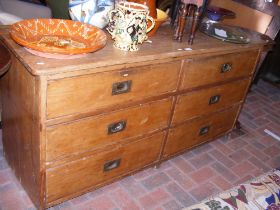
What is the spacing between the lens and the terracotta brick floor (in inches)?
77.0

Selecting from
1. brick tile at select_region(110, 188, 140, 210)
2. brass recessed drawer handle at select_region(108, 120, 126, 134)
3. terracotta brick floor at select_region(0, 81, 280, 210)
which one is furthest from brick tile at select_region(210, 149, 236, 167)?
brass recessed drawer handle at select_region(108, 120, 126, 134)

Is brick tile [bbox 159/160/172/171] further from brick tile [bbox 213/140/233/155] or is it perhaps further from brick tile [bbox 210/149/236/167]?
brick tile [bbox 213/140/233/155]

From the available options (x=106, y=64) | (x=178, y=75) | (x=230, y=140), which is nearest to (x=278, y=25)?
(x=230, y=140)

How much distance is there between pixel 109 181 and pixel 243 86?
1376 mm

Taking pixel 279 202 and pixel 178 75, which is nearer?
pixel 178 75

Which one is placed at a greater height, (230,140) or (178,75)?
(178,75)

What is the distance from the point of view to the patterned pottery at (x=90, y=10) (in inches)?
63.3

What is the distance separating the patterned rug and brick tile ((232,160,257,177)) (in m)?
0.10

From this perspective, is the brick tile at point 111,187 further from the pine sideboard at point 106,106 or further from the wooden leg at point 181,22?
the wooden leg at point 181,22

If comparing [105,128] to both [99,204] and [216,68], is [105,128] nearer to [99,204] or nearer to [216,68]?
[99,204]

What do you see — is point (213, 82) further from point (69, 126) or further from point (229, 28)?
point (69, 126)

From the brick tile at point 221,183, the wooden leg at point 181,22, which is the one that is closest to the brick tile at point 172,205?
the brick tile at point 221,183

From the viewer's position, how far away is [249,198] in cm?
216

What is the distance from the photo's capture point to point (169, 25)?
2.21 metres
